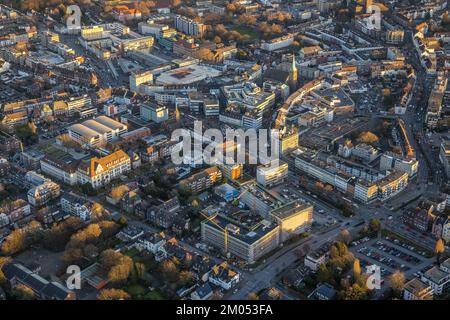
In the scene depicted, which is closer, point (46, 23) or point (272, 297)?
point (272, 297)

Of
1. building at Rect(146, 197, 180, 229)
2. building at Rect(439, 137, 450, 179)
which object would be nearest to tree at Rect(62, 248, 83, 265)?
building at Rect(146, 197, 180, 229)

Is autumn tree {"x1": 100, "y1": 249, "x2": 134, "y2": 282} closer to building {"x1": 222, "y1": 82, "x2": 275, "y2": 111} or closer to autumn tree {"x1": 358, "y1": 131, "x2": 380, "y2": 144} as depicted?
autumn tree {"x1": 358, "y1": 131, "x2": 380, "y2": 144}

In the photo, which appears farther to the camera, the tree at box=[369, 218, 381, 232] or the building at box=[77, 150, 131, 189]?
the building at box=[77, 150, 131, 189]

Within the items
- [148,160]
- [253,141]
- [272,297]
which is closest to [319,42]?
[253,141]

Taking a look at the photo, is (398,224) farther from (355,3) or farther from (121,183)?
(355,3)

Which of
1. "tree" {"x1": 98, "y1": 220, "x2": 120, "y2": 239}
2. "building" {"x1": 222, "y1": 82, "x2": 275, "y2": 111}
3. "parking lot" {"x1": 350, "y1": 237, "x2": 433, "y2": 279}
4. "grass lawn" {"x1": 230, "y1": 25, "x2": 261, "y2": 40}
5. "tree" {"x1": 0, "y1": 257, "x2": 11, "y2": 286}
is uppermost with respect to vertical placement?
"tree" {"x1": 0, "y1": 257, "x2": 11, "y2": 286}

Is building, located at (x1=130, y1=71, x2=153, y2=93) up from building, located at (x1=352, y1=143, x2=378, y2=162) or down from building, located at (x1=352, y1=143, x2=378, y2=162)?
up
